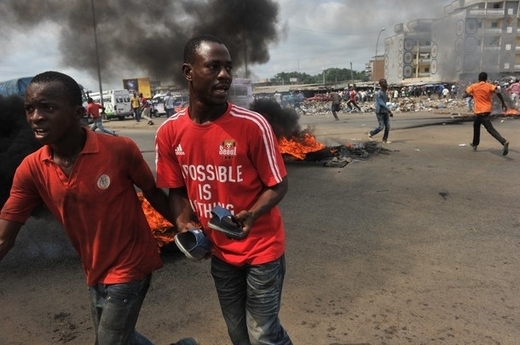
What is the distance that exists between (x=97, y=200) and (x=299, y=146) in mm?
7099

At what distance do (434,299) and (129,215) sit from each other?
7.52ft

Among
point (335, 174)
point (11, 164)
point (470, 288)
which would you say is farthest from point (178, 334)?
point (335, 174)

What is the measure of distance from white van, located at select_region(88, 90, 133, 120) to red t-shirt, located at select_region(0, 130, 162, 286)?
2811 centimetres

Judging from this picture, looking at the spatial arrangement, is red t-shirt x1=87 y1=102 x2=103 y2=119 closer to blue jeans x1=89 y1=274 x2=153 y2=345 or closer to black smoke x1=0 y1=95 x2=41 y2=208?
black smoke x1=0 y1=95 x2=41 y2=208

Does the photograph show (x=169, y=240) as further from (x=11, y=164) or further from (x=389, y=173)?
(x=389, y=173)

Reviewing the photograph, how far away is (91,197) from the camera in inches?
67.5

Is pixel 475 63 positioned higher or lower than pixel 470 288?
higher

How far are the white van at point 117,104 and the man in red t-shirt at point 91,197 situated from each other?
28.1m

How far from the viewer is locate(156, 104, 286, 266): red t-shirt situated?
5.64 feet

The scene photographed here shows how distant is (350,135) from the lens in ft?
42.4

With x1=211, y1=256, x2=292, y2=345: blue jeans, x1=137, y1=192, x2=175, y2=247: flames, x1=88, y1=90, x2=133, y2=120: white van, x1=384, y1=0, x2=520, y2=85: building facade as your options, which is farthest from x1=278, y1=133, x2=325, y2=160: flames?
x1=88, y1=90, x2=133, y2=120: white van

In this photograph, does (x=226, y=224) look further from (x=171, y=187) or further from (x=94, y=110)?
(x=94, y=110)

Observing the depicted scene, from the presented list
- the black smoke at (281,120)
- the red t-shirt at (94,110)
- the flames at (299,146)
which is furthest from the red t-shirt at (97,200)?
the red t-shirt at (94,110)

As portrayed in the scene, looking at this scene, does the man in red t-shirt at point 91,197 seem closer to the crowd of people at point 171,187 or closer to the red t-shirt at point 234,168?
the crowd of people at point 171,187
